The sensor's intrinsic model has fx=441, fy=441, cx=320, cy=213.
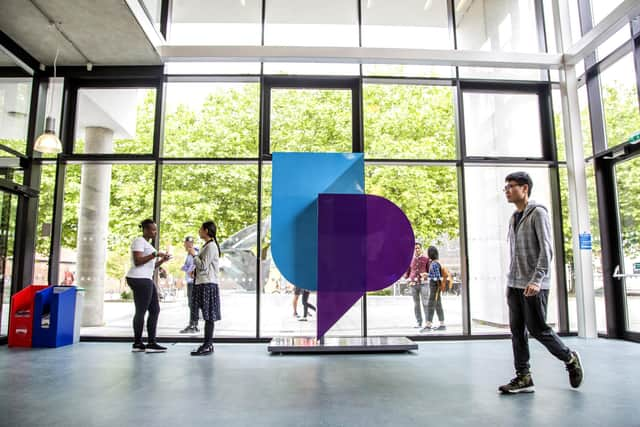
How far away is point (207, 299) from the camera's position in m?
4.49

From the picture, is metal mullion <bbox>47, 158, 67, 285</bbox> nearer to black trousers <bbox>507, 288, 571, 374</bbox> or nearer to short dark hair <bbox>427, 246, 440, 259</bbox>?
short dark hair <bbox>427, 246, 440, 259</bbox>

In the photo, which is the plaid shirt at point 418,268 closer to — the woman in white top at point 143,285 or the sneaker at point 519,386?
the sneaker at point 519,386

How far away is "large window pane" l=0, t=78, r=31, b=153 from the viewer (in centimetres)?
517

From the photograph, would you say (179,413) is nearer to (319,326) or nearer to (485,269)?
(319,326)

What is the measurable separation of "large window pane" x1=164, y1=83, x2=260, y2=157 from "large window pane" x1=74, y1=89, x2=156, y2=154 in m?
0.29

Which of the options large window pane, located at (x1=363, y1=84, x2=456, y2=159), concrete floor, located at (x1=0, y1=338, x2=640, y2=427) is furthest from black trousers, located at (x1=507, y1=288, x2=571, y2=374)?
large window pane, located at (x1=363, y1=84, x2=456, y2=159)

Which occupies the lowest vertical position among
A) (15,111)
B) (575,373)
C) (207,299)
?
(575,373)

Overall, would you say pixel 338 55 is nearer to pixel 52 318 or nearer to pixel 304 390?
pixel 304 390

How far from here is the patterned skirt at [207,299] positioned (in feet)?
14.7

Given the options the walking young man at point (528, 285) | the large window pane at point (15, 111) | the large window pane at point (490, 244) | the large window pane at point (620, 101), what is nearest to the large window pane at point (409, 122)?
the large window pane at point (490, 244)

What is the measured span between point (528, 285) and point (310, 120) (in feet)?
11.9

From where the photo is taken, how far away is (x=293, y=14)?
19.6ft

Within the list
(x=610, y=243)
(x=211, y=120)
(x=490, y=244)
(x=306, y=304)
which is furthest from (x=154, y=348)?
(x=610, y=243)

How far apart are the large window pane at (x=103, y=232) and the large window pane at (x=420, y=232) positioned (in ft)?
9.32
